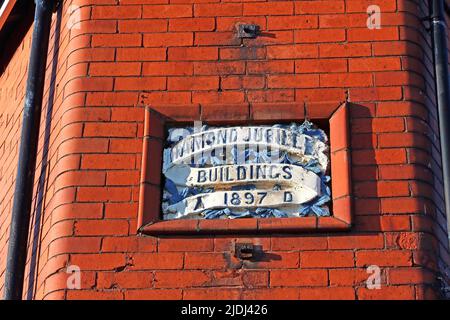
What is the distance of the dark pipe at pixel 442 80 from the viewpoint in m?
5.80

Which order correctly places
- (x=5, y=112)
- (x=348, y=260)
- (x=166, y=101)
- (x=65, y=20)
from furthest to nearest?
(x=5, y=112) < (x=65, y=20) < (x=166, y=101) < (x=348, y=260)

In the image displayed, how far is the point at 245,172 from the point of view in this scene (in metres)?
5.75

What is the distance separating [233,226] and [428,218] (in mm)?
925

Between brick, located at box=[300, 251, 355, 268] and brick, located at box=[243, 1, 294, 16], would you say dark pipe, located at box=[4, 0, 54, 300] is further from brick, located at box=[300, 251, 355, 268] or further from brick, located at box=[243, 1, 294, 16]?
brick, located at box=[300, 251, 355, 268]

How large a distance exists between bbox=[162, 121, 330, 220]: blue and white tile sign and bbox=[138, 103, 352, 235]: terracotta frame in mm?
42

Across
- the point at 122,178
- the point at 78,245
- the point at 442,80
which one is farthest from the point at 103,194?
the point at 442,80

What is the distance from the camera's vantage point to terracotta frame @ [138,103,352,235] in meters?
5.59

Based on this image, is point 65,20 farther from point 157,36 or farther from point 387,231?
point 387,231

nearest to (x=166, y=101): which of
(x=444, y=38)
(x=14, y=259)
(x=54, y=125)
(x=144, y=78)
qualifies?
(x=144, y=78)

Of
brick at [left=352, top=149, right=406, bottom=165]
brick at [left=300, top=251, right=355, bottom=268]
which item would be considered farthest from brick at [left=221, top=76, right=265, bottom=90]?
brick at [left=300, top=251, right=355, bottom=268]

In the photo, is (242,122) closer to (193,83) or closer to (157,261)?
(193,83)

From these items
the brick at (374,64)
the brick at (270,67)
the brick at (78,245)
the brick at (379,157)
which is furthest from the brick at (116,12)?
the brick at (379,157)

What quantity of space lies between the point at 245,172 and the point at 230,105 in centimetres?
38

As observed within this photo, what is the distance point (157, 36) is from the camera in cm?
616
